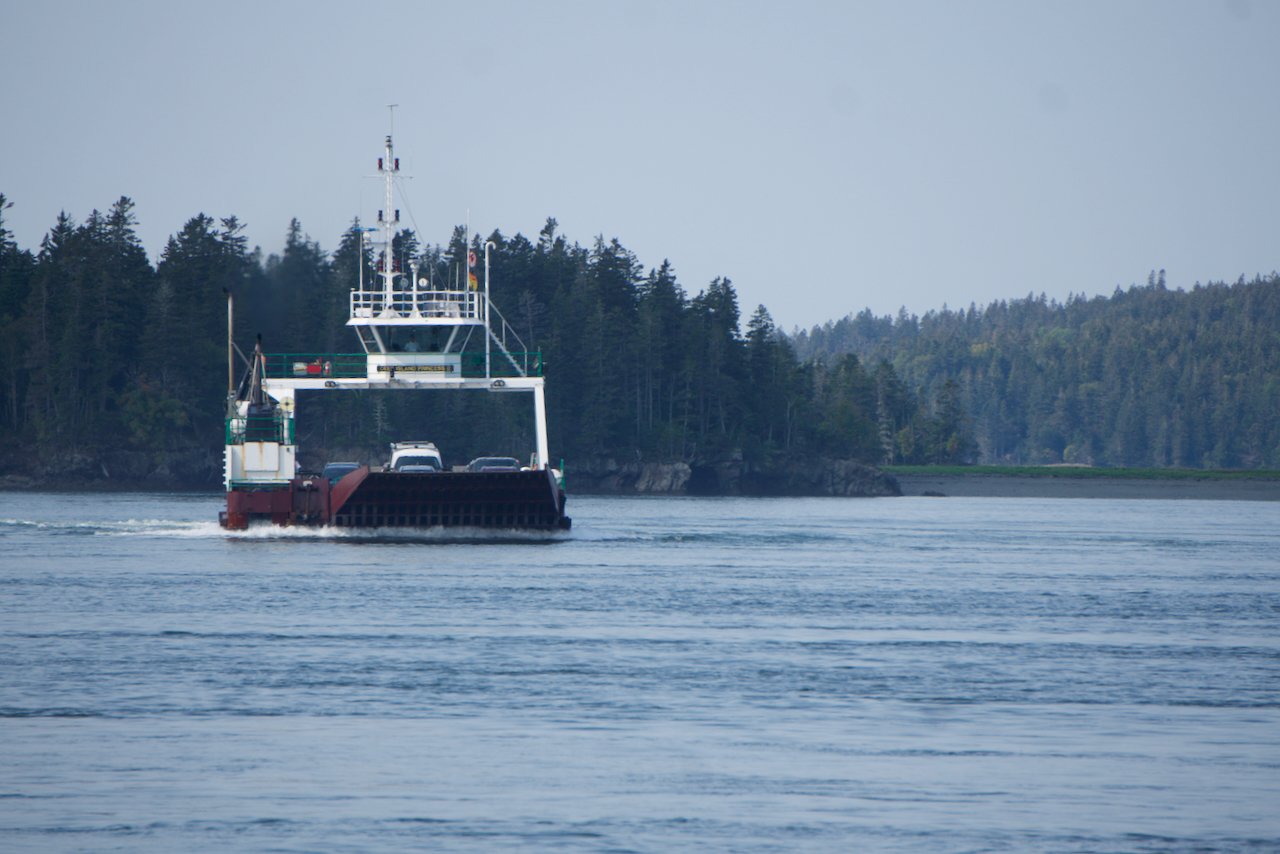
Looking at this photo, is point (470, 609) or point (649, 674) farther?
point (470, 609)

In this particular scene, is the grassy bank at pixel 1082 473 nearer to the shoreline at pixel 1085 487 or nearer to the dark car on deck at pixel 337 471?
the shoreline at pixel 1085 487

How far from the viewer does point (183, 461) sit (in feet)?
423

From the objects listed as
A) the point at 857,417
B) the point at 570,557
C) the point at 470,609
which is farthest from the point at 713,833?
the point at 857,417

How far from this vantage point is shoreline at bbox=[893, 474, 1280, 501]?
514ft

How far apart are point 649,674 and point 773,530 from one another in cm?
5026

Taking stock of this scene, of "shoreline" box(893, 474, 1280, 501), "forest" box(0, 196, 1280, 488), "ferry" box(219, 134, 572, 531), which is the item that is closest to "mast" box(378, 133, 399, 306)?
"ferry" box(219, 134, 572, 531)

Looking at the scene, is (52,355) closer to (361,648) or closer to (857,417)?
(857,417)

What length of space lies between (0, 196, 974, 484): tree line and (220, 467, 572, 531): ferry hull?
203ft

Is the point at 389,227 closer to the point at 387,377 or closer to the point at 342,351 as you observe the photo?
the point at 387,377

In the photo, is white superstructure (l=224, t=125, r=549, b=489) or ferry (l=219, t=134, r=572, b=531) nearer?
ferry (l=219, t=134, r=572, b=531)

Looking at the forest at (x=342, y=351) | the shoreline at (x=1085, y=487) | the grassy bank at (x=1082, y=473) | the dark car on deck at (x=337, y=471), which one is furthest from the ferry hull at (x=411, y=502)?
the grassy bank at (x=1082, y=473)

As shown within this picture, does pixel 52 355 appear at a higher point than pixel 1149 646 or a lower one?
higher

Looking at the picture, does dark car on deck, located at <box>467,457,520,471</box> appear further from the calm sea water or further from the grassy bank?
the grassy bank

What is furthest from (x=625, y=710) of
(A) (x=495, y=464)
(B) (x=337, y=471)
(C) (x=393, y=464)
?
(B) (x=337, y=471)
